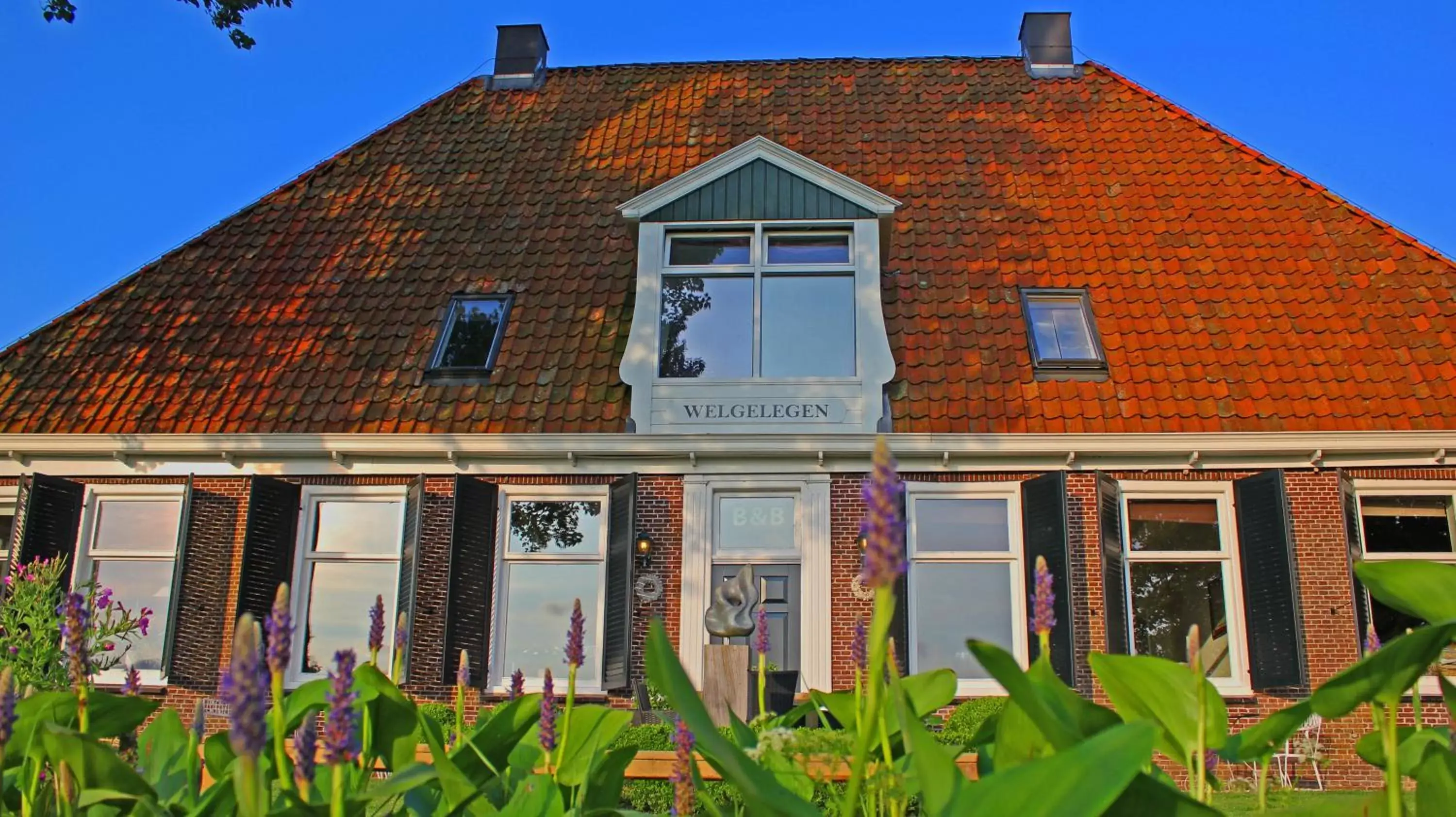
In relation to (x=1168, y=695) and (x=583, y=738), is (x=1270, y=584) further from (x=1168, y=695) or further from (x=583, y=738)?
(x=1168, y=695)

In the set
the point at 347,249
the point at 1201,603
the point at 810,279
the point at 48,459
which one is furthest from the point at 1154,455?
the point at 48,459

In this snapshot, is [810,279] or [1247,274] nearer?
[810,279]

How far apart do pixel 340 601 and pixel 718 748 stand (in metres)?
11.6

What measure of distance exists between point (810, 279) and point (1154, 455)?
147 inches

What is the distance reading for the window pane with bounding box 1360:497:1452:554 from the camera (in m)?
11.3

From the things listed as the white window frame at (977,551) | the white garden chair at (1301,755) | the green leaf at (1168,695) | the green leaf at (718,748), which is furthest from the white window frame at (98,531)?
the green leaf at (718,748)

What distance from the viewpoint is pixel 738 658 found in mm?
7320

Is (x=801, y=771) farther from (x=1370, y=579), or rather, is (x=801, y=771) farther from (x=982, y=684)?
(x=982, y=684)

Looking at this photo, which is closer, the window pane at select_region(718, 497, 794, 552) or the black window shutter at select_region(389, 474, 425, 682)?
the black window shutter at select_region(389, 474, 425, 682)

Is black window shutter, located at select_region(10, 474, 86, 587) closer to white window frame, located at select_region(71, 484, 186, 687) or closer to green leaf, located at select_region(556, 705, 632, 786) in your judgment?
white window frame, located at select_region(71, 484, 186, 687)

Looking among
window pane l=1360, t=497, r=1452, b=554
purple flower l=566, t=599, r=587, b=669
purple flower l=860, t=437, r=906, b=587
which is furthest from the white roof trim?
purple flower l=860, t=437, r=906, b=587

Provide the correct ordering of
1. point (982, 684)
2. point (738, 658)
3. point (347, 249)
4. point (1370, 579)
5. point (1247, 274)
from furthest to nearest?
point (347, 249) < point (1247, 274) < point (982, 684) < point (738, 658) < point (1370, 579)

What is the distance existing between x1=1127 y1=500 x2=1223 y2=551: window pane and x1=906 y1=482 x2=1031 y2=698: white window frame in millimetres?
1081

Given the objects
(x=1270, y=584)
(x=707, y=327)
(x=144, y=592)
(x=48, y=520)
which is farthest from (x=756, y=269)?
(x=48, y=520)
